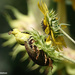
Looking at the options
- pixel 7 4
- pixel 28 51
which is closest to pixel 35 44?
pixel 28 51

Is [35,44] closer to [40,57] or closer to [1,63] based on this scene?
[40,57]

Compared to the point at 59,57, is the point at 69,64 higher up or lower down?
lower down

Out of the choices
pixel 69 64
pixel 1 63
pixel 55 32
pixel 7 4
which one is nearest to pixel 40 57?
pixel 55 32

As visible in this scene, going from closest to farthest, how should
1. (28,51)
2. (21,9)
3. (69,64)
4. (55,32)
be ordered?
(28,51) < (55,32) < (69,64) < (21,9)

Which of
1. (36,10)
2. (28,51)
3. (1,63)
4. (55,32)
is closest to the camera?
(28,51)

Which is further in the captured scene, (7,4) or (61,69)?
(7,4)

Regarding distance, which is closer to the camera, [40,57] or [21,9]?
[40,57]

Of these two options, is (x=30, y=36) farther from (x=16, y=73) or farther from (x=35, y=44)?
(x=16, y=73)

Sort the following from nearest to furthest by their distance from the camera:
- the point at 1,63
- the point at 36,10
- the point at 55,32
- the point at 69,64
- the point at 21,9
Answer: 1. the point at 55,32
2. the point at 69,64
3. the point at 1,63
4. the point at 36,10
5. the point at 21,9

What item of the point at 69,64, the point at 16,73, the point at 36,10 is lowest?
the point at 16,73
